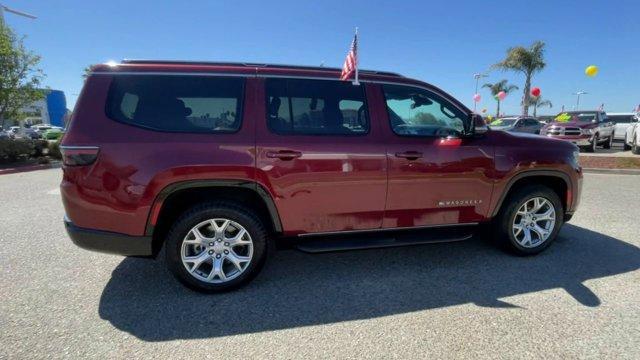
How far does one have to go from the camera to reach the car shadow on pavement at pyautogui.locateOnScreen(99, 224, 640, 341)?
275cm

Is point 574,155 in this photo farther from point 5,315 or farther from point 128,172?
point 5,315

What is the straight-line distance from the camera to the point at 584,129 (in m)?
15.3

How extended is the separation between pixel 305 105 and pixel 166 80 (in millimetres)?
1188

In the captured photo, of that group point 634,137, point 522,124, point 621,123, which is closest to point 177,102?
point 634,137

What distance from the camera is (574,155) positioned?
3.93 metres

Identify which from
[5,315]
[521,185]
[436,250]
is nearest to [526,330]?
[436,250]

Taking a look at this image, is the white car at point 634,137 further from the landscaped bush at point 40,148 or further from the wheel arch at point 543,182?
the landscaped bush at point 40,148

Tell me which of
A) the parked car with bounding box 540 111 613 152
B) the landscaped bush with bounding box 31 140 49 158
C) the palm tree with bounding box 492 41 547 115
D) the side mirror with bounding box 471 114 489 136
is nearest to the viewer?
the side mirror with bounding box 471 114 489 136

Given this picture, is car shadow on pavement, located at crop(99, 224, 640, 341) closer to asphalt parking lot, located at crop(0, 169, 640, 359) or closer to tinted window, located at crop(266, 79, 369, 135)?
asphalt parking lot, located at crop(0, 169, 640, 359)

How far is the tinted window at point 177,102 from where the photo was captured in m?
2.88

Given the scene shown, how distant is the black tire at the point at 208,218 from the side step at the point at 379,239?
374 millimetres

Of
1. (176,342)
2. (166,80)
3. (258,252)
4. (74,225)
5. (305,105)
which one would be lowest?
(176,342)

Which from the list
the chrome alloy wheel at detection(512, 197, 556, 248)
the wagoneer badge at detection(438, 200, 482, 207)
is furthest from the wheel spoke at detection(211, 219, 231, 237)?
the chrome alloy wheel at detection(512, 197, 556, 248)

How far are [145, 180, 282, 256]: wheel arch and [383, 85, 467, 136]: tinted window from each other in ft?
4.73
